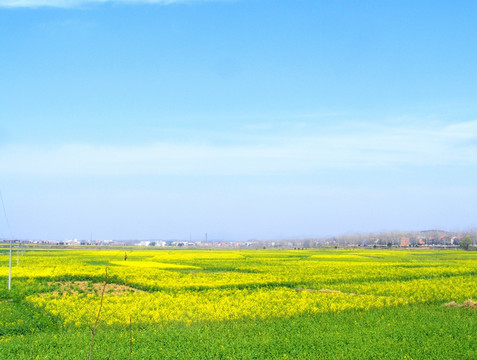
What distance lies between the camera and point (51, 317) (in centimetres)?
1752

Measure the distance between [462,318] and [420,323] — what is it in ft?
7.43

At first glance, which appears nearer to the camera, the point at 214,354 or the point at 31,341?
the point at 214,354

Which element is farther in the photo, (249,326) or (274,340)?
(249,326)

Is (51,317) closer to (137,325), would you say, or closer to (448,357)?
(137,325)

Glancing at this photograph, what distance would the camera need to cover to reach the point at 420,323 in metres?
15.8

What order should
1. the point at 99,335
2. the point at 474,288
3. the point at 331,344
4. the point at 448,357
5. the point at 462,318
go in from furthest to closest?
the point at 474,288
the point at 462,318
the point at 99,335
the point at 331,344
the point at 448,357

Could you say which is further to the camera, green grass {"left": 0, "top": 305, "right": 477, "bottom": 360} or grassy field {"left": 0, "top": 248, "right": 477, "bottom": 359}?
grassy field {"left": 0, "top": 248, "right": 477, "bottom": 359}

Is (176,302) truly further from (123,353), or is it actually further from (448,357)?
(448,357)

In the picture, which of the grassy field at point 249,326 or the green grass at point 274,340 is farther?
the grassy field at point 249,326

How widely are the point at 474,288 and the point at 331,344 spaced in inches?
705

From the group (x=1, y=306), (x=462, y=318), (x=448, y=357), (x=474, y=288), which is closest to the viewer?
(x=448, y=357)

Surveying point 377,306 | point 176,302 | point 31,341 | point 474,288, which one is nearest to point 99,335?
point 31,341

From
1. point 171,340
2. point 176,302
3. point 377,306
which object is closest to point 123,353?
point 171,340

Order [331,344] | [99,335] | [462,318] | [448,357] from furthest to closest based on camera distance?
[462,318] < [99,335] < [331,344] < [448,357]
